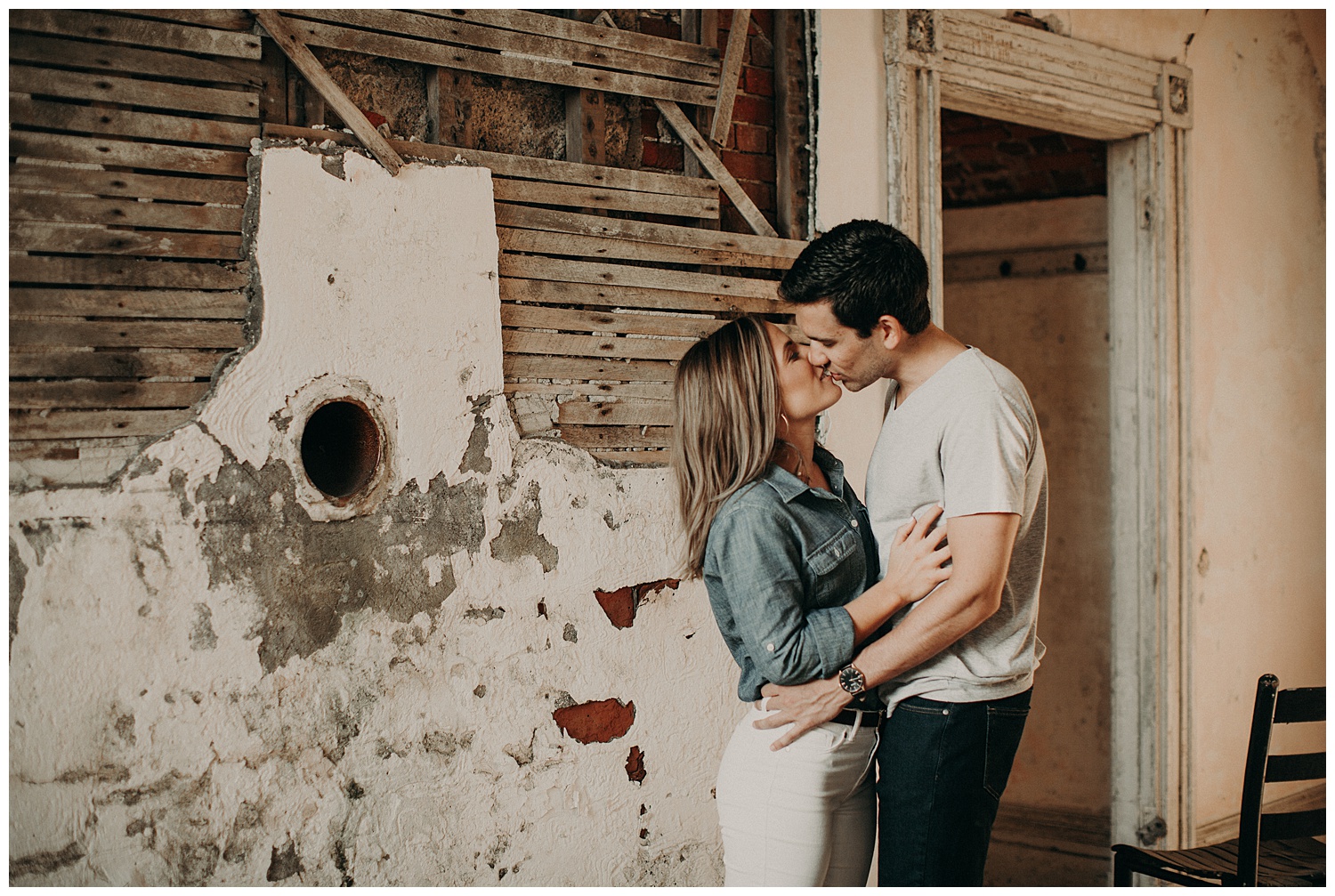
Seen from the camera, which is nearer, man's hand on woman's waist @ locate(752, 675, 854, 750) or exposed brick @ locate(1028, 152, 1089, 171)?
man's hand on woman's waist @ locate(752, 675, 854, 750)

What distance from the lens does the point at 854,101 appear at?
2.86 meters

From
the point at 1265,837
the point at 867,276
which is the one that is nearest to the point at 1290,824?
the point at 1265,837

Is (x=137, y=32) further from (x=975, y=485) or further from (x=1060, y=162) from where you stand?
(x=1060, y=162)

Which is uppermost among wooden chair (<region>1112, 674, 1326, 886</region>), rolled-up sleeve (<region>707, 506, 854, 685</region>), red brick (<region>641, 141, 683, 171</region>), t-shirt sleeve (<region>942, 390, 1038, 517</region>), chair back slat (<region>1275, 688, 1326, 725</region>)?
red brick (<region>641, 141, 683, 171</region>)

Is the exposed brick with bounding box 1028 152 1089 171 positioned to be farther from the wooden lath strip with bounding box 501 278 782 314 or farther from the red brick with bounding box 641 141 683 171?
the red brick with bounding box 641 141 683 171

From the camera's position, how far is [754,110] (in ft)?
9.09

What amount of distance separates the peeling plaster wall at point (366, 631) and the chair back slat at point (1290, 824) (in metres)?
1.29

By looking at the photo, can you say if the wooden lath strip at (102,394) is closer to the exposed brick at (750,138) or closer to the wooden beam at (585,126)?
the wooden beam at (585,126)

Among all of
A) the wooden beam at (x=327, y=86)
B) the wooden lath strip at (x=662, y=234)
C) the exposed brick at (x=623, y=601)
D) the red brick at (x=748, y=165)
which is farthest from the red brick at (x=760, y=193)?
the exposed brick at (x=623, y=601)

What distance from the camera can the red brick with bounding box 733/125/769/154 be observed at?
9.00 feet

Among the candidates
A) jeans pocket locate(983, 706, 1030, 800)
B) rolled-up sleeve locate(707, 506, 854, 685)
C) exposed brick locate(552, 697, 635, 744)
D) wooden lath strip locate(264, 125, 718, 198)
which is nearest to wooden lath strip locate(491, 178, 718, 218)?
wooden lath strip locate(264, 125, 718, 198)

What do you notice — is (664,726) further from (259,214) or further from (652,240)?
(259,214)

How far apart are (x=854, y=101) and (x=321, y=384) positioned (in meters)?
1.67

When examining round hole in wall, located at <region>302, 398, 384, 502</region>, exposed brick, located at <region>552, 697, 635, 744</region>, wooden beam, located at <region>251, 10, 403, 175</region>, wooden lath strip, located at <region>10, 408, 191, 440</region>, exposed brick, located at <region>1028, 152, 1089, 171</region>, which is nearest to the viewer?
wooden lath strip, located at <region>10, 408, 191, 440</region>
